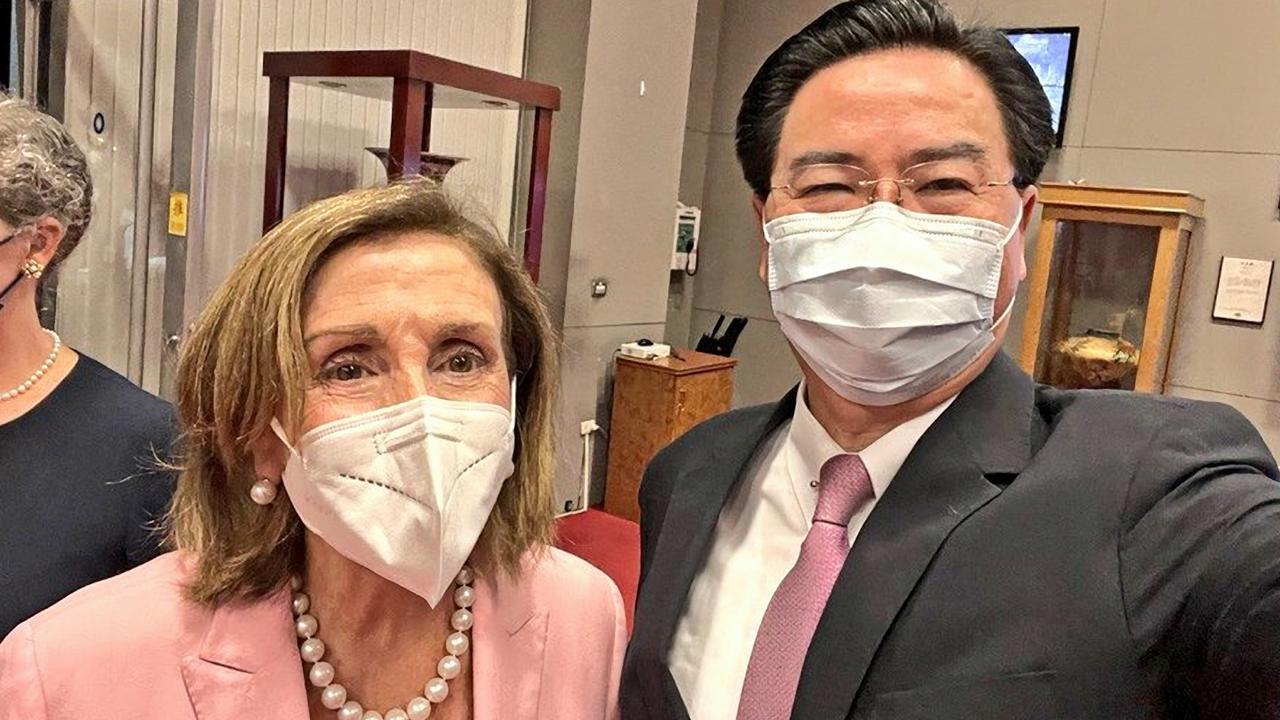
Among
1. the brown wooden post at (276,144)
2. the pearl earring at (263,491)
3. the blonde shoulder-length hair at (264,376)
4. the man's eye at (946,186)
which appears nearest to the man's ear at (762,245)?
the man's eye at (946,186)

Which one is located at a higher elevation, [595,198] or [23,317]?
[595,198]

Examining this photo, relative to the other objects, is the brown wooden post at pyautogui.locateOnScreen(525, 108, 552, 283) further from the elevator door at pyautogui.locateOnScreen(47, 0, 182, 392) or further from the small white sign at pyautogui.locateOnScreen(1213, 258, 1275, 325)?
the small white sign at pyautogui.locateOnScreen(1213, 258, 1275, 325)

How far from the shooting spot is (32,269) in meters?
1.72

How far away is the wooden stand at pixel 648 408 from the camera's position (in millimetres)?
4770

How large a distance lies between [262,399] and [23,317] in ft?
2.62

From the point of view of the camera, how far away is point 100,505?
63.8 inches

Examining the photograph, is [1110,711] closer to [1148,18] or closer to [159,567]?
[159,567]

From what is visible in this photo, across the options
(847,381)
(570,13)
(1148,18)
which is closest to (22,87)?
(570,13)

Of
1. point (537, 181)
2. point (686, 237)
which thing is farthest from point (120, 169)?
point (686, 237)

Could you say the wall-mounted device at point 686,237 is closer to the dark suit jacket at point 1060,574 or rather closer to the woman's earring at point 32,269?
the woman's earring at point 32,269

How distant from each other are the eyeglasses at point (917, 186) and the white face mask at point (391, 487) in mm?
533

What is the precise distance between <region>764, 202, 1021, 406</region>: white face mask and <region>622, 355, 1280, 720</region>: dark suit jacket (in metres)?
0.07

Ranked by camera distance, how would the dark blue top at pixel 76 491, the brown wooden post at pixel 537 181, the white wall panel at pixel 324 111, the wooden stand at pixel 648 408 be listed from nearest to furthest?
the dark blue top at pixel 76 491, the white wall panel at pixel 324 111, the brown wooden post at pixel 537 181, the wooden stand at pixel 648 408

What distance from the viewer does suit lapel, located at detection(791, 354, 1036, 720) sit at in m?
1.12
